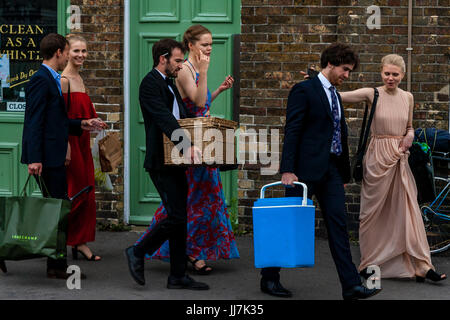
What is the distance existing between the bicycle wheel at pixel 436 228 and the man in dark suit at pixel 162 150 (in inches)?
113

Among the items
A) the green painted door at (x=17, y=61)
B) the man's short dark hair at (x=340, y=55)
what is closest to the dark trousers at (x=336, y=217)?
the man's short dark hair at (x=340, y=55)

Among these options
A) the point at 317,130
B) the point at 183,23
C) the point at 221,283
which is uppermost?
the point at 183,23

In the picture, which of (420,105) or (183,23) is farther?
(183,23)

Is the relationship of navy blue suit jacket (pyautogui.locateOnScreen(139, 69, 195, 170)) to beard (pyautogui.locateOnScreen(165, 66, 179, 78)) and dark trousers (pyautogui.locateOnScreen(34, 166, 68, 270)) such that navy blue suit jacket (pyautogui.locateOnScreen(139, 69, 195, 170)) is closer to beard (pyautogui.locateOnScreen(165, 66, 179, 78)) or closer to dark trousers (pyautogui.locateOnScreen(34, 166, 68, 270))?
beard (pyautogui.locateOnScreen(165, 66, 179, 78))

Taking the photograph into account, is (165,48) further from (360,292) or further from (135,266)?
(360,292)

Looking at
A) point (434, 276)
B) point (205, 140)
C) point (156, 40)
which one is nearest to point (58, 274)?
point (205, 140)

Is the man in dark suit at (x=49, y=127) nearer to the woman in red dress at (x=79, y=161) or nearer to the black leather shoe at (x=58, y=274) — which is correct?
the black leather shoe at (x=58, y=274)

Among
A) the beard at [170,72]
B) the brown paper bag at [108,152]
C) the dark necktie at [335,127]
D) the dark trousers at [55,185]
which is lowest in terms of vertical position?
the dark trousers at [55,185]

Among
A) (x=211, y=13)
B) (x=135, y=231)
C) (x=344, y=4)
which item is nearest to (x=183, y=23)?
(x=211, y=13)

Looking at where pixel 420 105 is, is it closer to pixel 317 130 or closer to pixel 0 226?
pixel 317 130

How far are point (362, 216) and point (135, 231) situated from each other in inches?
116

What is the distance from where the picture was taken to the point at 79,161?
23.4 feet

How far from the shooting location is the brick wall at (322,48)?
812 centimetres

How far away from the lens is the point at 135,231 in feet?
Result: 28.6
